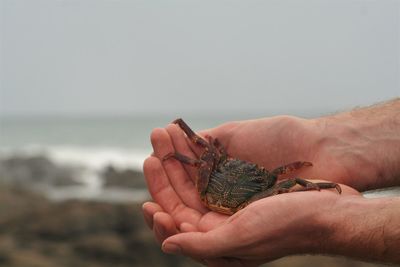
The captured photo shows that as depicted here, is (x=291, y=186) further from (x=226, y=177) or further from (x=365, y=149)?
(x=365, y=149)

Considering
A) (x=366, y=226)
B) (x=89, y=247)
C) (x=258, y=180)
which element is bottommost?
(x=89, y=247)

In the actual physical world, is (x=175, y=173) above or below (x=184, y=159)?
below

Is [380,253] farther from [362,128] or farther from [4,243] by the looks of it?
[4,243]

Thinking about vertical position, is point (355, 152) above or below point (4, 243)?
above

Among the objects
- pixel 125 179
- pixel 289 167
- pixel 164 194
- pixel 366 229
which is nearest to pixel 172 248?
pixel 164 194

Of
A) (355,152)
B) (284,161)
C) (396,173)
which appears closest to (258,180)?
(284,161)

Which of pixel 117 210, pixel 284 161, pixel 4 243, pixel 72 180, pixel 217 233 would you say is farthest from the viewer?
pixel 72 180

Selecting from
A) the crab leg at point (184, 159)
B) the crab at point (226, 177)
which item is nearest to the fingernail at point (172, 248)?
the crab at point (226, 177)
